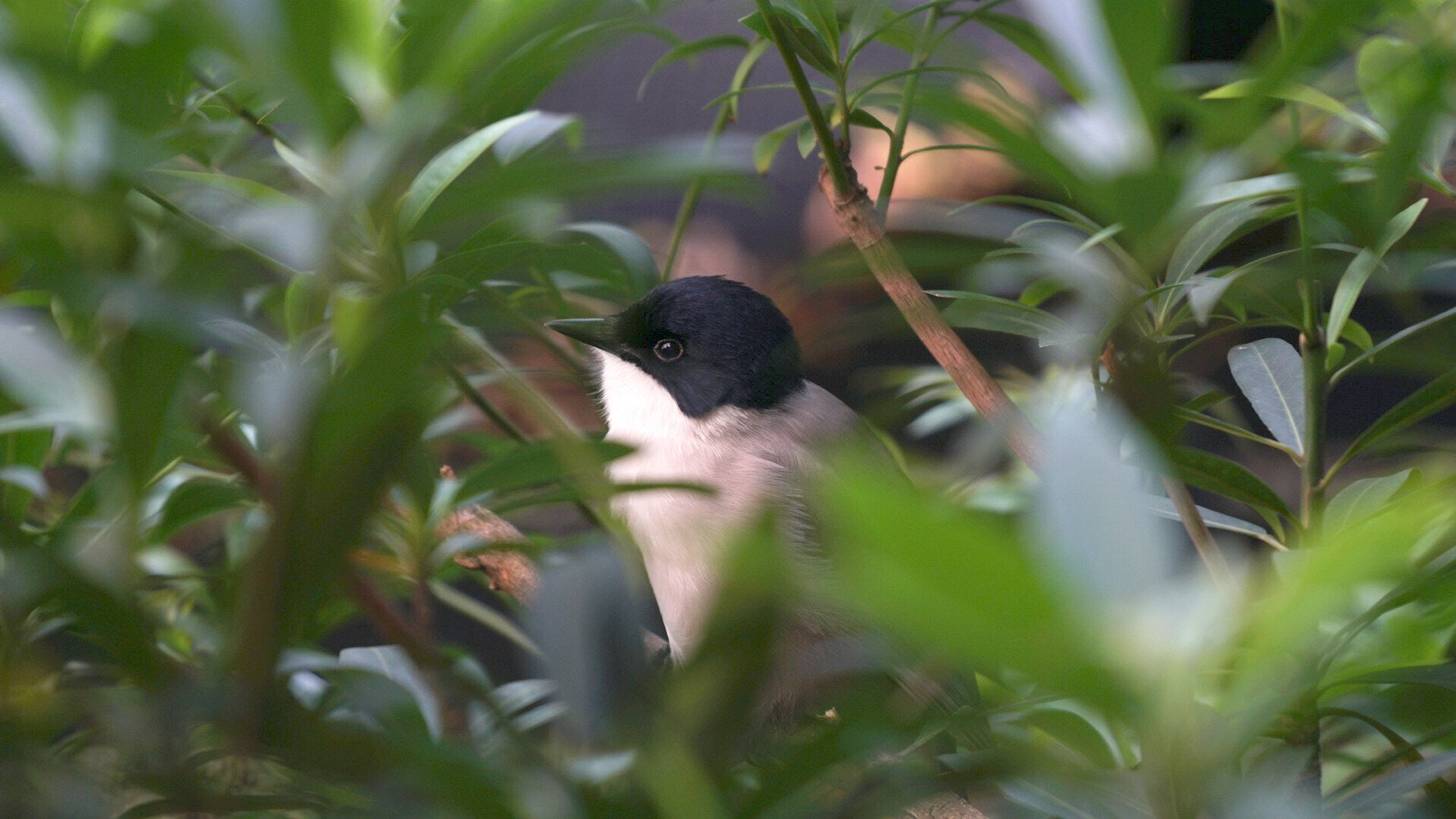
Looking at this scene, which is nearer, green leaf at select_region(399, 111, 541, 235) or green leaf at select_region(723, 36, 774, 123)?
green leaf at select_region(399, 111, 541, 235)

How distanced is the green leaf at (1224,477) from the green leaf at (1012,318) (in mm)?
119

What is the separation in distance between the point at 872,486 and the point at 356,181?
7.9 inches

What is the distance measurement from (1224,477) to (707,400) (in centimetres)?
87

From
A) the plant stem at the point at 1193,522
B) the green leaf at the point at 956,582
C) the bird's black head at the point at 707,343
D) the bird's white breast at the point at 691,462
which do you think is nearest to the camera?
the green leaf at the point at 956,582

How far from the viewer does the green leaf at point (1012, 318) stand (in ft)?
2.47

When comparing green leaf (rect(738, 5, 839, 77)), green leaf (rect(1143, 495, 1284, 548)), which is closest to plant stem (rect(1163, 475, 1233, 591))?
green leaf (rect(1143, 495, 1284, 548))

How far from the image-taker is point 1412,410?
0.68 metres

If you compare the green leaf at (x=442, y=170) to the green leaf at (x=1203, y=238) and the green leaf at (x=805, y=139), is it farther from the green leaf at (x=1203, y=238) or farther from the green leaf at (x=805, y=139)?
the green leaf at (x=1203, y=238)

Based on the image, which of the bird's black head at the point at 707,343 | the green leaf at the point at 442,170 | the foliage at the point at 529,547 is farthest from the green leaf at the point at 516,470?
the bird's black head at the point at 707,343

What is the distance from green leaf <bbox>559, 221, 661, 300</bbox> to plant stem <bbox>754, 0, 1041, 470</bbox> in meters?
0.19

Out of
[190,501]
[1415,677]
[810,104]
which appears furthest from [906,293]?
[190,501]

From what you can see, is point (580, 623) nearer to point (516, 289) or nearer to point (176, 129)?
point (176, 129)

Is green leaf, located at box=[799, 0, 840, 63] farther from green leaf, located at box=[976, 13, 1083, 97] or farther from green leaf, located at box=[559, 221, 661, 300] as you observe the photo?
green leaf, located at box=[559, 221, 661, 300]

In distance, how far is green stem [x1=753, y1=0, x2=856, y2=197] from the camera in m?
0.59
